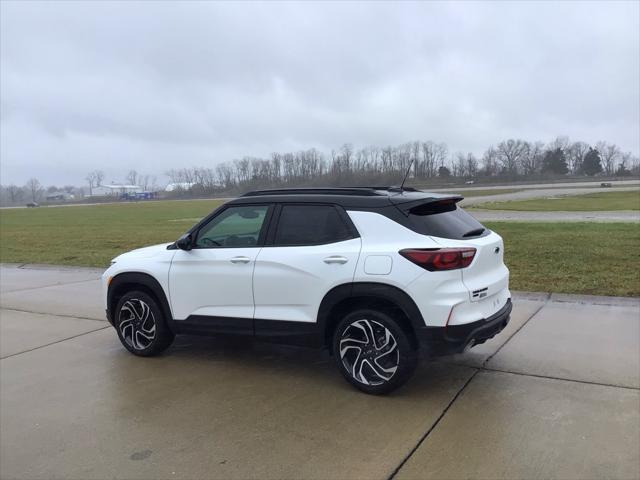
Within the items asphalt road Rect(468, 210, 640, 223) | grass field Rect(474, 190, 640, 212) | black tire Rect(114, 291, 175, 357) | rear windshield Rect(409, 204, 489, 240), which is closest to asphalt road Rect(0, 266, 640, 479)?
black tire Rect(114, 291, 175, 357)

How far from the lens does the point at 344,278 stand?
4.36m

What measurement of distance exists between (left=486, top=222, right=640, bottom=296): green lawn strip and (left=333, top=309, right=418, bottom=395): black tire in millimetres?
4677

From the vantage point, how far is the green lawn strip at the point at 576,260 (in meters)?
8.20

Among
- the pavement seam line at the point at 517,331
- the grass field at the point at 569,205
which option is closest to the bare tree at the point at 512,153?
the grass field at the point at 569,205

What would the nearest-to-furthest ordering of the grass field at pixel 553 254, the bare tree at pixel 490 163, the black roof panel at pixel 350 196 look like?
1. the black roof panel at pixel 350 196
2. the grass field at pixel 553 254
3. the bare tree at pixel 490 163

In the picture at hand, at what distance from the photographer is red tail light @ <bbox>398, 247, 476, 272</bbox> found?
4.10m

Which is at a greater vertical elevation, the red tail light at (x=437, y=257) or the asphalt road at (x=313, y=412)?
the red tail light at (x=437, y=257)

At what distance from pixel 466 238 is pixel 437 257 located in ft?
1.62

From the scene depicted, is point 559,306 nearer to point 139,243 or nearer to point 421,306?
point 421,306

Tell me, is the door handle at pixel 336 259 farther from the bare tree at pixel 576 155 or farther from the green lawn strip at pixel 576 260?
the bare tree at pixel 576 155

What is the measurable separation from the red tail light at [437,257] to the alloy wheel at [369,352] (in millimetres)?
600

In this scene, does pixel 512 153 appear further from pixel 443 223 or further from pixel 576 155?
pixel 443 223

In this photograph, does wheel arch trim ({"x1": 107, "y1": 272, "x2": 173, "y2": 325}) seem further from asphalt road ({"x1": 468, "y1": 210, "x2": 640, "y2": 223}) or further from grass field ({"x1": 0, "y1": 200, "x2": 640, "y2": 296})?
asphalt road ({"x1": 468, "y1": 210, "x2": 640, "y2": 223})

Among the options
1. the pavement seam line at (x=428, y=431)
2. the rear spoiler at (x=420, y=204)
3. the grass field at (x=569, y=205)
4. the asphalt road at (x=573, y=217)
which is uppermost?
the rear spoiler at (x=420, y=204)
